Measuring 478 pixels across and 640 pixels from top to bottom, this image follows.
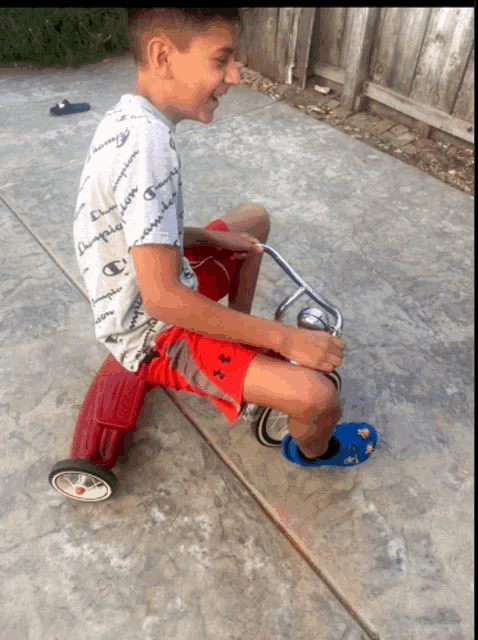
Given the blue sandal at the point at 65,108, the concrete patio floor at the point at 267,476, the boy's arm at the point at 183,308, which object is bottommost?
the concrete patio floor at the point at 267,476

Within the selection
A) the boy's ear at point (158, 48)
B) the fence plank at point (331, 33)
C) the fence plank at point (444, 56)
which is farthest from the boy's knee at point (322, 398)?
the fence plank at point (331, 33)

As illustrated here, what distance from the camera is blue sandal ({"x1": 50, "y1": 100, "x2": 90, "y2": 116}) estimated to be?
3.47m

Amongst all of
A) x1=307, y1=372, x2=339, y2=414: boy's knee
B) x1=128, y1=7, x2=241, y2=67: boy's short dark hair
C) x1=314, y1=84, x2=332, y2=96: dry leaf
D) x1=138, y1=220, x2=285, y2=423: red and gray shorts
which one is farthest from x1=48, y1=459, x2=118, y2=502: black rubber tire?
x1=314, y1=84, x2=332, y2=96: dry leaf

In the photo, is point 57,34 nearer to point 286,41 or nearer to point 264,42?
point 264,42

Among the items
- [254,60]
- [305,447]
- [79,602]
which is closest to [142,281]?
[305,447]

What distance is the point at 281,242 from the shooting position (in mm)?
2527

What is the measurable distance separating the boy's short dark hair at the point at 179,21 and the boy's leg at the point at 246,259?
701 millimetres

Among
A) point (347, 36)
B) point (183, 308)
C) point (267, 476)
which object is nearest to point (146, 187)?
point (183, 308)

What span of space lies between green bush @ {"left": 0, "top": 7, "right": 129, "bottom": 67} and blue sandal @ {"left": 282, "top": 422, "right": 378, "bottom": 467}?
12.4 feet

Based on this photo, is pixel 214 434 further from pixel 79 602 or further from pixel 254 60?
pixel 254 60

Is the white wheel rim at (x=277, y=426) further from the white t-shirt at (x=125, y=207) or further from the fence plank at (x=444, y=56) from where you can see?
the fence plank at (x=444, y=56)

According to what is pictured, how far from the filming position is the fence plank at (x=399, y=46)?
3.13 metres

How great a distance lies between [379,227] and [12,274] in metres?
1.78

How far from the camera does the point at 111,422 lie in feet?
5.09
